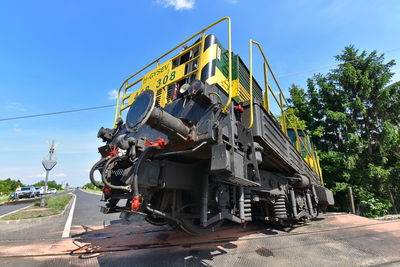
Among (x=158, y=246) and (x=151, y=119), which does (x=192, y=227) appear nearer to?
(x=158, y=246)

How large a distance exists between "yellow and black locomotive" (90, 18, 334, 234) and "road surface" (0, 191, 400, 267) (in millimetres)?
555

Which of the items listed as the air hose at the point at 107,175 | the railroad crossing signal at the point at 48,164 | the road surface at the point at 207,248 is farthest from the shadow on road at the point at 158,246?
the railroad crossing signal at the point at 48,164

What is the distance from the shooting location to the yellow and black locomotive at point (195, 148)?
2365 mm

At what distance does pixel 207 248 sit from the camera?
3584mm

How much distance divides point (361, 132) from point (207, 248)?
14.7 meters

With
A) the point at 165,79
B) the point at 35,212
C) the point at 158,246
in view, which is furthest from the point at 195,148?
the point at 35,212

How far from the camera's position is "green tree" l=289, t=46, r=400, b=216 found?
12297 millimetres

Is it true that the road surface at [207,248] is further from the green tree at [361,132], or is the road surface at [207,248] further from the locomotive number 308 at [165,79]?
the green tree at [361,132]

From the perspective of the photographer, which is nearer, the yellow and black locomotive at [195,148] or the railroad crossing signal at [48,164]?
the yellow and black locomotive at [195,148]

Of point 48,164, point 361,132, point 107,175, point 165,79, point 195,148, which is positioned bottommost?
point 107,175

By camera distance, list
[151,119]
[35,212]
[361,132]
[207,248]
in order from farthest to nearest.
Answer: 1. [361,132]
2. [35,212]
3. [207,248]
4. [151,119]

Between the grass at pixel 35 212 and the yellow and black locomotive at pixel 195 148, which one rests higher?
the yellow and black locomotive at pixel 195 148

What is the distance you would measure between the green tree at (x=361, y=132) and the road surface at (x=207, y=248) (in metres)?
8.74

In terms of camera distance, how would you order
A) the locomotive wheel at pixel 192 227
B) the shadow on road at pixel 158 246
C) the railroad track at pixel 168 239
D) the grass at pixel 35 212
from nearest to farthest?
1. the locomotive wheel at pixel 192 227
2. the shadow on road at pixel 158 246
3. the railroad track at pixel 168 239
4. the grass at pixel 35 212
